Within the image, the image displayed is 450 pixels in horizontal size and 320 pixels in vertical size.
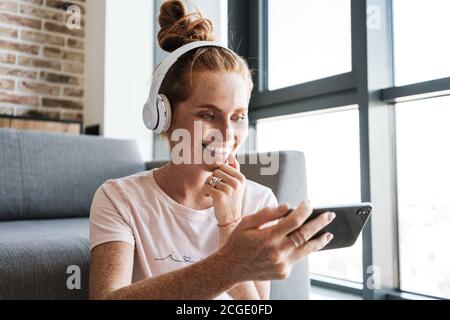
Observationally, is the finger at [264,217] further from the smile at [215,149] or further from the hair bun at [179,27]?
the hair bun at [179,27]

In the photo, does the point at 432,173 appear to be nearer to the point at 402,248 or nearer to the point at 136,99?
the point at 402,248

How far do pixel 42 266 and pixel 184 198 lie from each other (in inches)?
15.4

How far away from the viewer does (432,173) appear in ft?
5.01

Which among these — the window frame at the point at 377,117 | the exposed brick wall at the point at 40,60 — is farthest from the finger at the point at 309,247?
the exposed brick wall at the point at 40,60

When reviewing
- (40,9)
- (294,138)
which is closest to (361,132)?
(294,138)

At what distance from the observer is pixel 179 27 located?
0.99 meters

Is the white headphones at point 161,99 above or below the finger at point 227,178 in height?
above

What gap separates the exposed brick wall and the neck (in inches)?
73.5

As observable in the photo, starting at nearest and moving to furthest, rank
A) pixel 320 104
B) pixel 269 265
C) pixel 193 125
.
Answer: pixel 269 265
pixel 193 125
pixel 320 104

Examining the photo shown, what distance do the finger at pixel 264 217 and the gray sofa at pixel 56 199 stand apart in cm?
62

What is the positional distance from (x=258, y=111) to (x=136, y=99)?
0.84 meters

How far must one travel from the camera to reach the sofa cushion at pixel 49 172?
5.71ft

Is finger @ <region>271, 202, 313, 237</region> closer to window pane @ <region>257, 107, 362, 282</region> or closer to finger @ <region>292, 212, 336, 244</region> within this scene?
finger @ <region>292, 212, 336, 244</region>

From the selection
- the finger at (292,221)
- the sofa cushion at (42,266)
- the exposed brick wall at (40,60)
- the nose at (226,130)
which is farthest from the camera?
the exposed brick wall at (40,60)
